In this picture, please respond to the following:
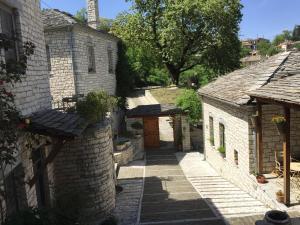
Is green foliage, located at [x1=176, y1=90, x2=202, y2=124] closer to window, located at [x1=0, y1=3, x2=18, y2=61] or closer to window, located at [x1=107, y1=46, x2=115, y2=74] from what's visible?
window, located at [x1=107, y1=46, x2=115, y2=74]

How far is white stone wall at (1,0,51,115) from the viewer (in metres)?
7.73

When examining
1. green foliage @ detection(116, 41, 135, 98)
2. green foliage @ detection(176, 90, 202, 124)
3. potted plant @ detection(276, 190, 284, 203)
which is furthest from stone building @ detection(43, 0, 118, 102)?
potted plant @ detection(276, 190, 284, 203)

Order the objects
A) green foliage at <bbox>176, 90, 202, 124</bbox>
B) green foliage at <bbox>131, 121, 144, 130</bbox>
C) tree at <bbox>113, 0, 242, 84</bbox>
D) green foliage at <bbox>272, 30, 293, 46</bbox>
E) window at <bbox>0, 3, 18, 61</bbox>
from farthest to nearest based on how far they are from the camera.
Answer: green foliage at <bbox>272, 30, 293, 46</bbox>
tree at <bbox>113, 0, 242, 84</bbox>
green foliage at <bbox>176, 90, 202, 124</bbox>
green foliage at <bbox>131, 121, 144, 130</bbox>
window at <bbox>0, 3, 18, 61</bbox>

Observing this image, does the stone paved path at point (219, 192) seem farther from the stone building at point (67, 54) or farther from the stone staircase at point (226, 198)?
the stone building at point (67, 54)

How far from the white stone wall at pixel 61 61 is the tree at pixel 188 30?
1431cm

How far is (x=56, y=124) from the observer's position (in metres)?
7.32

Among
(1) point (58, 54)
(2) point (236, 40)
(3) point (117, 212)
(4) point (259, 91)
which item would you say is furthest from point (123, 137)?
(2) point (236, 40)

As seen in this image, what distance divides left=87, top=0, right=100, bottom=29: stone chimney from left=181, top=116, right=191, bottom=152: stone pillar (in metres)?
7.84

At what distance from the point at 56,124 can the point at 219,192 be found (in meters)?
7.80

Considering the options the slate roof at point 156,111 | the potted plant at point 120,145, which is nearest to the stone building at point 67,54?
the potted plant at point 120,145

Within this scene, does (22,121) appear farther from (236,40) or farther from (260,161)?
(236,40)

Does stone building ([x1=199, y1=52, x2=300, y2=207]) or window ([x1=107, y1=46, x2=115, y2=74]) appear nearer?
stone building ([x1=199, y1=52, x2=300, y2=207])

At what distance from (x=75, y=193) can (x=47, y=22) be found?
395 inches

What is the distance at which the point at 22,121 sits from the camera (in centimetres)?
595
